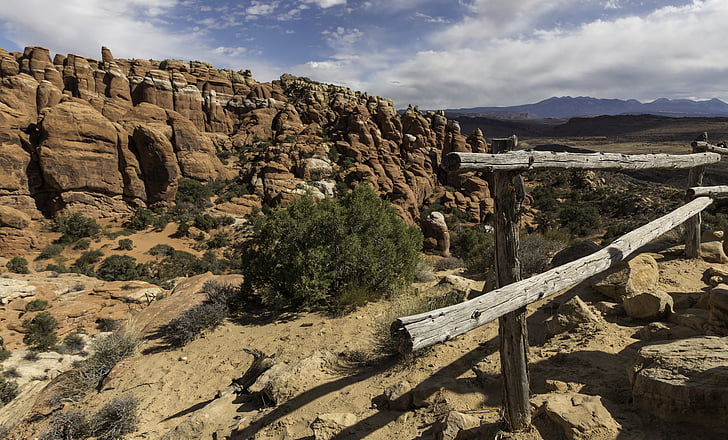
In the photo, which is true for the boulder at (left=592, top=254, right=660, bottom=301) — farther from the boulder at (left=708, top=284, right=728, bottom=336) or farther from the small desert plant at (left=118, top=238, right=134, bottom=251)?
the small desert plant at (left=118, top=238, right=134, bottom=251)

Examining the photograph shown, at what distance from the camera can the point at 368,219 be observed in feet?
26.6

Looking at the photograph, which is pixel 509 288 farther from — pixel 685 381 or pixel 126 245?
pixel 126 245

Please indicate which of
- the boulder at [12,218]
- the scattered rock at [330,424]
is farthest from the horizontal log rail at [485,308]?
the boulder at [12,218]

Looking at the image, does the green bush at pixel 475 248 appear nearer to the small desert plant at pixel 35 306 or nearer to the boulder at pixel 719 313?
the boulder at pixel 719 313

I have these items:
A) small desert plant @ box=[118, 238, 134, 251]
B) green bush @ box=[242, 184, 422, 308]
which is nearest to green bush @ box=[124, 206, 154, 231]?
small desert plant @ box=[118, 238, 134, 251]

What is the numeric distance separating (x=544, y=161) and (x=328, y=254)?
498 centimetres

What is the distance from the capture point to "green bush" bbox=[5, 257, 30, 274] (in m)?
16.9

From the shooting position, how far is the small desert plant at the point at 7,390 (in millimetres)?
7543

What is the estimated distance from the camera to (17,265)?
56.5 ft

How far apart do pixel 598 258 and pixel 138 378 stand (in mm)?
7155

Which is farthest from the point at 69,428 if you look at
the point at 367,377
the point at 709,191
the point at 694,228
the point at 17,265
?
the point at 17,265

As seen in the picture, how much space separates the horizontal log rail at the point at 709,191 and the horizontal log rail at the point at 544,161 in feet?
3.98

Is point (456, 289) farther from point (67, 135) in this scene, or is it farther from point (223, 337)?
point (67, 135)

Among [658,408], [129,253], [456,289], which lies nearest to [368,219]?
[456,289]
